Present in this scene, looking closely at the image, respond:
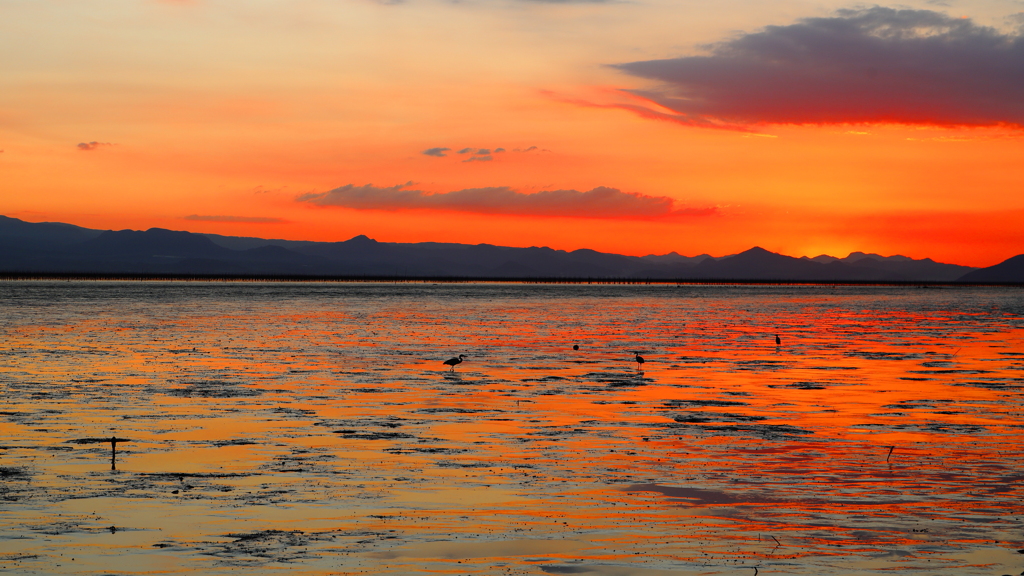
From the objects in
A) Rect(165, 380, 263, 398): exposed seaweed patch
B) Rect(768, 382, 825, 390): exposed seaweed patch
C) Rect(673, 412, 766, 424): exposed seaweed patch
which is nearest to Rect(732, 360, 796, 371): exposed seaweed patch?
Rect(768, 382, 825, 390): exposed seaweed patch

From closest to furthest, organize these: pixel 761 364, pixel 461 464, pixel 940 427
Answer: pixel 461 464
pixel 940 427
pixel 761 364

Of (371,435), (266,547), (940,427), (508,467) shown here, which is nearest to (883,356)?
(940,427)

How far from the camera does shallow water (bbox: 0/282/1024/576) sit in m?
11.6

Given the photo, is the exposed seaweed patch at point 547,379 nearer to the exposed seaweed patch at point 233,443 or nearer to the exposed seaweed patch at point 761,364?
the exposed seaweed patch at point 761,364

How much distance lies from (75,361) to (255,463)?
22938mm

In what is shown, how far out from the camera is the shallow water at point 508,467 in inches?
459

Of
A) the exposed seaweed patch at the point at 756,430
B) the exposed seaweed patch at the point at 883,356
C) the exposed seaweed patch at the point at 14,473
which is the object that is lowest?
the exposed seaweed patch at the point at 756,430

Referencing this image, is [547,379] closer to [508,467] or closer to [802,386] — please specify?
[802,386]

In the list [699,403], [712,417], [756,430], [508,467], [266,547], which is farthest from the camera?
[699,403]

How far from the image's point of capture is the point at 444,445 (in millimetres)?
19281

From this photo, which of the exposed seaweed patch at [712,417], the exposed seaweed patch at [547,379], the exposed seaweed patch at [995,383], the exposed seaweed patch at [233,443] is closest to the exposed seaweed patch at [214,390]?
the exposed seaweed patch at [233,443]

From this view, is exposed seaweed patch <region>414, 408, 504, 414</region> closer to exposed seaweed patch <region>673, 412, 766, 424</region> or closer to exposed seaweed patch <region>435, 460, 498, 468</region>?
exposed seaweed patch <region>673, 412, 766, 424</region>

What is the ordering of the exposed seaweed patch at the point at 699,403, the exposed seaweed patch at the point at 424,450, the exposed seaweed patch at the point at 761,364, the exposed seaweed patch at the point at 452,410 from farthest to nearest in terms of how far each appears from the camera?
1. the exposed seaweed patch at the point at 761,364
2. the exposed seaweed patch at the point at 699,403
3. the exposed seaweed patch at the point at 452,410
4. the exposed seaweed patch at the point at 424,450

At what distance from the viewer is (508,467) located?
16.9m
